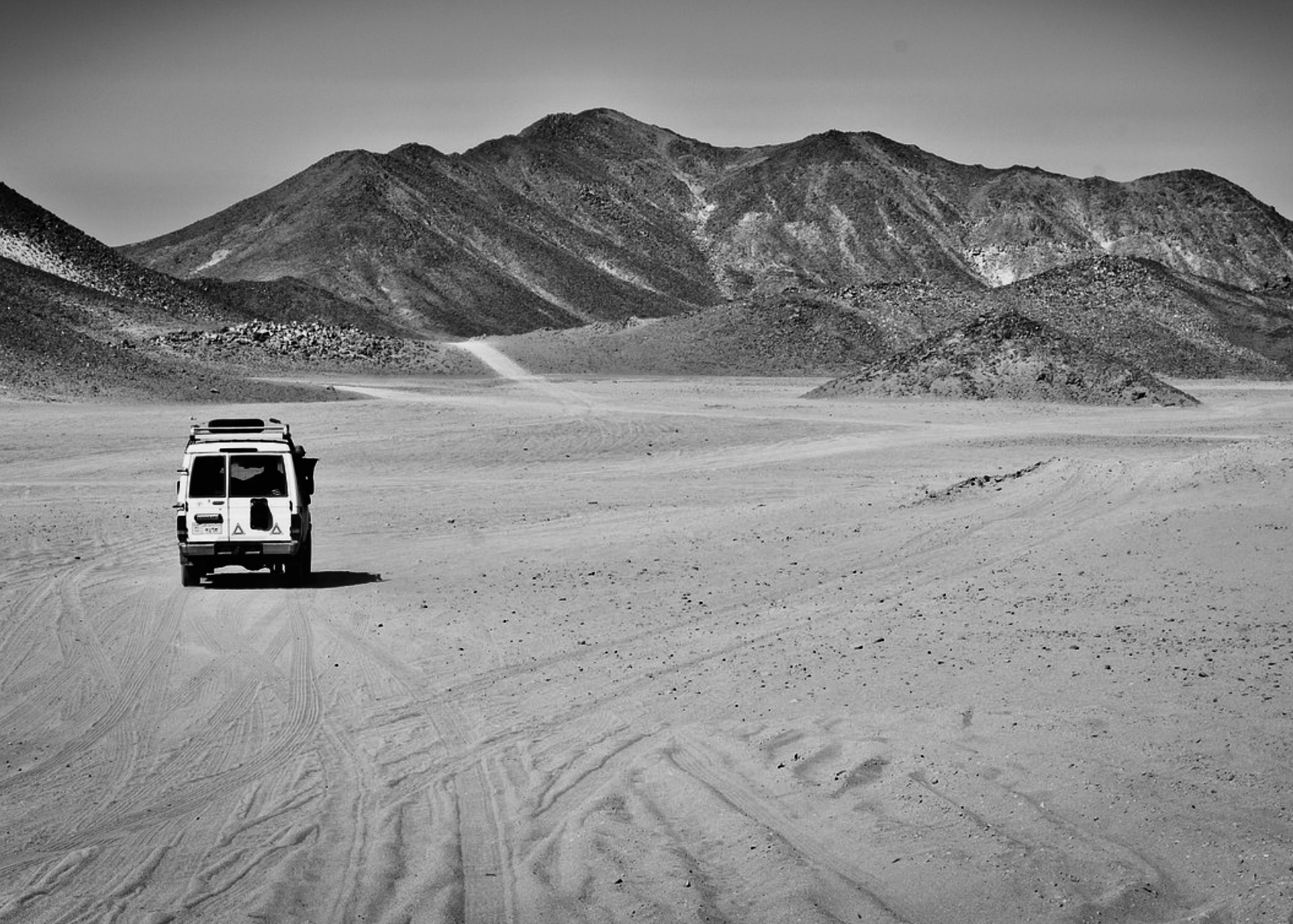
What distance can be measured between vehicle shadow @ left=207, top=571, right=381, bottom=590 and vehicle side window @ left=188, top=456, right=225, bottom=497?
1.34m

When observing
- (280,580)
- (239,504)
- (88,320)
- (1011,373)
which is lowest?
(280,580)

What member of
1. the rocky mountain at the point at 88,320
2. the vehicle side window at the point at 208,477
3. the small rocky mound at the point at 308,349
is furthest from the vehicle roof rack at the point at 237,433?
the small rocky mound at the point at 308,349

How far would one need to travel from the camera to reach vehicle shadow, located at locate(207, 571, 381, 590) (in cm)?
1839

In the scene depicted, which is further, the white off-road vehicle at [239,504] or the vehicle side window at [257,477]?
the vehicle side window at [257,477]

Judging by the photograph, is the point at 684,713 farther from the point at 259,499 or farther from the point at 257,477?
the point at 257,477

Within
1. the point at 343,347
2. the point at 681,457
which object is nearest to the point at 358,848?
the point at 681,457

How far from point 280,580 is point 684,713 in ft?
28.0

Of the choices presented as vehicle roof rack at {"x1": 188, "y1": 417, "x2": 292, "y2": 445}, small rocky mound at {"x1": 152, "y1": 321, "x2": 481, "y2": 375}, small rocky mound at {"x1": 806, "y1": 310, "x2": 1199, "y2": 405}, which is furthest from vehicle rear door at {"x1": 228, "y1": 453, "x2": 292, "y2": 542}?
small rocky mound at {"x1": 152, "y1": 321, "x2": 481, "y2": 375}

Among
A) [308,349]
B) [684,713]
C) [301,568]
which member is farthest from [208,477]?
[308,349]

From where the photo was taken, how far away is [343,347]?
7731 cm

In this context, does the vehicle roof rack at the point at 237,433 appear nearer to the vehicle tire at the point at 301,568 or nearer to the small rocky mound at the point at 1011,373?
the vehicle tire at the point at 301,568

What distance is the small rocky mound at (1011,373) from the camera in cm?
5662

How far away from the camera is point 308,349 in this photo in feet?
250

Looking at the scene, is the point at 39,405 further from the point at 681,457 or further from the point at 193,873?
the point at 193,873
